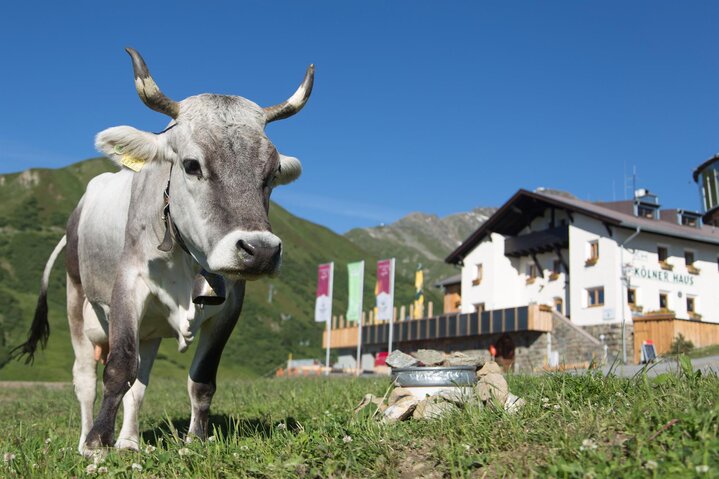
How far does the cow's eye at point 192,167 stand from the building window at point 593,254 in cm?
3822

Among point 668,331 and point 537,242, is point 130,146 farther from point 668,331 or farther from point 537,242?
point 537,242

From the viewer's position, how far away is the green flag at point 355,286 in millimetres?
39438

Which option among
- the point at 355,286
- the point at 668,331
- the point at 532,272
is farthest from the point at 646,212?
the point at 355,286

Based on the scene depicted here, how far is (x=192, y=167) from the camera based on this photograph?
4996 millimetres

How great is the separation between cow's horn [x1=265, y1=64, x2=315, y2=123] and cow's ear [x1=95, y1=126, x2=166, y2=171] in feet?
2.64

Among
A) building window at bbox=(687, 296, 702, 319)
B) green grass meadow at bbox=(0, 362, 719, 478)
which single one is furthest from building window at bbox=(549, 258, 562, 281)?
green grass meadow at bbox=(0, 362, 719, 478)

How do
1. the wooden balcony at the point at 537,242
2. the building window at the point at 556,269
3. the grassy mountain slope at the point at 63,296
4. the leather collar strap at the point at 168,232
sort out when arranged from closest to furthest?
the leather collar strap at the point at 168,232
the wooden balcony at the point at 537,242
the building window at the point at 556,269
the grassy mountain slope at the point at 63,296

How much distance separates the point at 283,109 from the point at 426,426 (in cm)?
243

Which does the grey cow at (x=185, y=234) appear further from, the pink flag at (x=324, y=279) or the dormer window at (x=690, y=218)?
the dormer window at (x=690, y=218)

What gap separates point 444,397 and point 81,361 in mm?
3506

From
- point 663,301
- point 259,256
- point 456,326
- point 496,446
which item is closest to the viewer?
point 496,446

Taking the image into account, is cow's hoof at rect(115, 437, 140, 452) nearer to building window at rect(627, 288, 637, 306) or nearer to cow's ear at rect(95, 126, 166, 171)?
cow's ear at rect(95, 126, 166, 171)

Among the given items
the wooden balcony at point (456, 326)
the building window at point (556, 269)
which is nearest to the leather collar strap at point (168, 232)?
the wooden balcony at point (456, 326)

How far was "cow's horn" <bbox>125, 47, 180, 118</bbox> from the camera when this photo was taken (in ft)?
16.6
